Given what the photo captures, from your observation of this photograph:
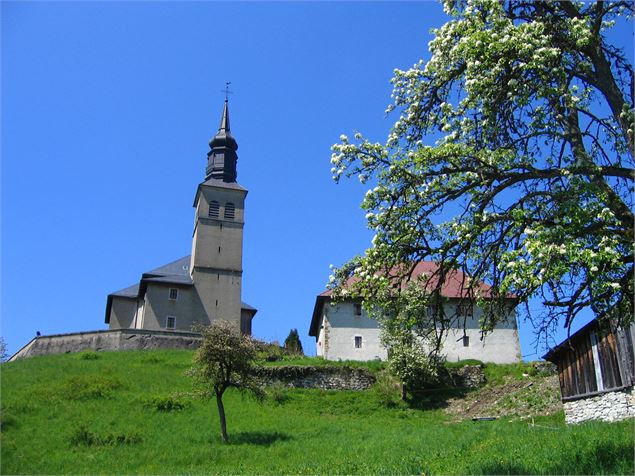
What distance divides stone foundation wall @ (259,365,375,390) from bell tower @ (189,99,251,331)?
12876 millimetres

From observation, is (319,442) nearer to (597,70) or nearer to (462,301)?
(462,301)

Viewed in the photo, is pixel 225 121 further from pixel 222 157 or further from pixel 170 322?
pixel 170 322

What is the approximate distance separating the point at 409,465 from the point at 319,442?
9310 millimetres

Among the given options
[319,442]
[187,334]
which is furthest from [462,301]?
[187,334]

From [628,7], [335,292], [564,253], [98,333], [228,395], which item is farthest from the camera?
[98,333]

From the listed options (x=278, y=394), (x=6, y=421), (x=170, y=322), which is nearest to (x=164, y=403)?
(x=6, y=421)

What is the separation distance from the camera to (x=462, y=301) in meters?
12.2

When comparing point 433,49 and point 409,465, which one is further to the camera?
point 409,465

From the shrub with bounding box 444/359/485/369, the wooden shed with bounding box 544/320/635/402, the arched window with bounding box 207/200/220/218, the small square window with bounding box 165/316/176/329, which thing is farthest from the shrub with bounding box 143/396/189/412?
the arched window with bounding box 207/200/220/218

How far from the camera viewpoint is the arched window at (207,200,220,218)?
188 ft

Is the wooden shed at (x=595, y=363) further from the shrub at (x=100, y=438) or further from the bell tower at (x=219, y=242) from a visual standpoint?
the bell tower at (x=219, y=242)

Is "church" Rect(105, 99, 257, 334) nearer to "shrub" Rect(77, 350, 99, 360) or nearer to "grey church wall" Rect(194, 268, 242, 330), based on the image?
"grey church wall" Rect(194, 268, 242, 330)

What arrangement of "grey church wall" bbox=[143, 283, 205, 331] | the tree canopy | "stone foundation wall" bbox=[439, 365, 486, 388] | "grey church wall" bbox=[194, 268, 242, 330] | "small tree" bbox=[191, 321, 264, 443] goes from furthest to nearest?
"grey church wall" bbox=[194, 268, 242, 330], "grey church wall" bbox=[143, 283, 205, 331], "stone foundation wall" bbox=[439, 365, 486, 388], "small tree" bbox=[191, 321, 264, 443], the tree canopy

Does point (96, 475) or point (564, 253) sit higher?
point (564, 253)
